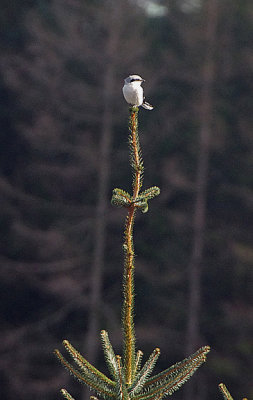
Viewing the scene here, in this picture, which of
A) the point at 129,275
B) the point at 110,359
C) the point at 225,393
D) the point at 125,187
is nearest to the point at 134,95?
the point at 129,275

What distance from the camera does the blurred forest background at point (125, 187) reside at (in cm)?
1065

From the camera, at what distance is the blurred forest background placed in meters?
10.6

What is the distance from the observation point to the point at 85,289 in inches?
433

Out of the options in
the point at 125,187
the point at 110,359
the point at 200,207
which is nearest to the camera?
the point at 110,359

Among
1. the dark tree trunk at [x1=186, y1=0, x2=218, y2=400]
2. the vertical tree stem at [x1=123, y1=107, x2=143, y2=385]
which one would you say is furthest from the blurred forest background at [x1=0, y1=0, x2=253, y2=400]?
the vertical tree stem at [x1=123, y1=107, x2=143, y2=385]

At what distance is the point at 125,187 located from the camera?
484 inches

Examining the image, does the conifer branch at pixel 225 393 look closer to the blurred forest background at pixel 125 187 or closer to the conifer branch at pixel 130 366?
the conifer branch at pixel 130 366

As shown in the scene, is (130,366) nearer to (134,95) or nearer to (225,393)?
(225,393)

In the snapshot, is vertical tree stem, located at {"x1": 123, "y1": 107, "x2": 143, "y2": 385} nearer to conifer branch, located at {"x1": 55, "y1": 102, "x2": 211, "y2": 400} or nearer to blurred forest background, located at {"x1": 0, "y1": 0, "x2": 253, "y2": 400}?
conifer branch, located at {"x1": 55, "y1": 102, "x2": 211, "y2": 400}

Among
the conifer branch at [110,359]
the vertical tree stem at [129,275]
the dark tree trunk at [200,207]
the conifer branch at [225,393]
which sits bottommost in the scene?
the conifer branch at [225,393]

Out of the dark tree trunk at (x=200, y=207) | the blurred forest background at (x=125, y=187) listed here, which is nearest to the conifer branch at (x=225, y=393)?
the blurred forest background at (x=125, y=187)

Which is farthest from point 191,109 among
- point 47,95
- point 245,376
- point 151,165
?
point 245,376

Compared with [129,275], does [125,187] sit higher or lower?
higher

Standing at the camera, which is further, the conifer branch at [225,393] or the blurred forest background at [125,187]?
the blurred forest background at [125,187]
